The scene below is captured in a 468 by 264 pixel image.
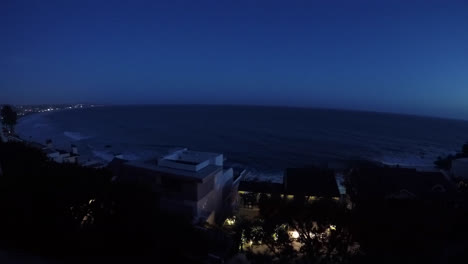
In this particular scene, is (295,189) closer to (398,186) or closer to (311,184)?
(311,184)

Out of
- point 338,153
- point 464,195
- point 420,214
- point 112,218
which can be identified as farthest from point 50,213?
point 338,153

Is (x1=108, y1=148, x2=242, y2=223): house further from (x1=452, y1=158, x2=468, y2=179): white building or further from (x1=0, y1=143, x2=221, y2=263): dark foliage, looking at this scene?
(x1=452, y1=158, x2=468, y2=179): white building

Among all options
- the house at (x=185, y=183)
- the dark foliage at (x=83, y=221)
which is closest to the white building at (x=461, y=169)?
the house at (x=185, y=183)

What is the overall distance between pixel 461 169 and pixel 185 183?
31.2 metres

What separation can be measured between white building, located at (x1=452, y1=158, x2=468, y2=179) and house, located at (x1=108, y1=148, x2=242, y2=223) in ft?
89.8

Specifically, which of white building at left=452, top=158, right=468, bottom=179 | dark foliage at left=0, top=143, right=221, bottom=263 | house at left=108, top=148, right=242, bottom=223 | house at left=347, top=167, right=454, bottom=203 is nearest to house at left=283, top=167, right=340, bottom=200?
house at left=347, top=167, right=454, bottom=203

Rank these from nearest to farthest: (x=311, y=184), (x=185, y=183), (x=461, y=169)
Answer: (x=185, y=183)
(x=311, y=184)
(x=461, y=169)

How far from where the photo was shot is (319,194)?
64.8 ft

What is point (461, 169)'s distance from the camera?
29672 mm

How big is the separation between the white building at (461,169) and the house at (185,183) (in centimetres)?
2737

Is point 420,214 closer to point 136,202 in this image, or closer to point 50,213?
point 136,202

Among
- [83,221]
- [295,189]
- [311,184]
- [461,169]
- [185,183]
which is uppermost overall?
[185,183]

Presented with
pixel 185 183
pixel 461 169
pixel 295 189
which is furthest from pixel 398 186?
pixel 185 183

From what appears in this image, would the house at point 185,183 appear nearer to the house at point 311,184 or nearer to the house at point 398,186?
the house at point 311,184
